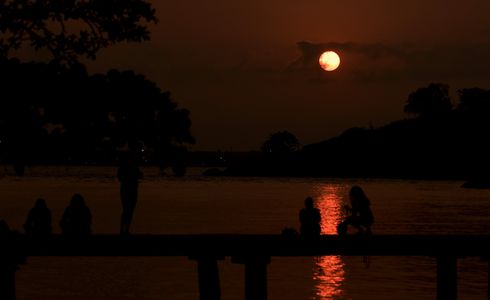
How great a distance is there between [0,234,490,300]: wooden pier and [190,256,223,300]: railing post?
0.29ft

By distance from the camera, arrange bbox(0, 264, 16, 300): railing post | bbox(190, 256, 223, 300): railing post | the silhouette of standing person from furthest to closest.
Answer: the silhouette of standing person < bbox(190, 256, 223, 300): railing post < bbox(0, 264, 16, 300): railing post

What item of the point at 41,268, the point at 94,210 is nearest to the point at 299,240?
the point at 41,268

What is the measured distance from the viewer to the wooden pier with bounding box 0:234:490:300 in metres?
20.4

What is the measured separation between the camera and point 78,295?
102ft

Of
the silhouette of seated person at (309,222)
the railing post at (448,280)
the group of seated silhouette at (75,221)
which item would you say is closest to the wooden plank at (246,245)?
the railing post at (448,280)

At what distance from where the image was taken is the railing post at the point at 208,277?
22.0 m

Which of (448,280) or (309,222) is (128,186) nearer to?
(309,222)

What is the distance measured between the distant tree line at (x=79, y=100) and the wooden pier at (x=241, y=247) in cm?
459

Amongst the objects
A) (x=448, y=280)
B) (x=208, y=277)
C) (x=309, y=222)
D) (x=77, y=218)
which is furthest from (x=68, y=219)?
(x=448, y=280)

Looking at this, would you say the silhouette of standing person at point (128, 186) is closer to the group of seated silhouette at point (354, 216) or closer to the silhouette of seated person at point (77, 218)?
the silhouette of seated person at point (77, 218)

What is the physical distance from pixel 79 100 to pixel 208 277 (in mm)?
7727

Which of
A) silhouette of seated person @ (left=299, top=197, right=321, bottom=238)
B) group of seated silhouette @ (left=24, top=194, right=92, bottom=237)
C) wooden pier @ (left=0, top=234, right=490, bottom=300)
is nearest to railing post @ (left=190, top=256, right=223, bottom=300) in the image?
wooden pier @ (left=0, top=234, right=490, bottom=300)

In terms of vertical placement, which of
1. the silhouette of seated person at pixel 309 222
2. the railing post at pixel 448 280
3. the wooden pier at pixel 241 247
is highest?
the silhouette of seated person at pixel 309 222

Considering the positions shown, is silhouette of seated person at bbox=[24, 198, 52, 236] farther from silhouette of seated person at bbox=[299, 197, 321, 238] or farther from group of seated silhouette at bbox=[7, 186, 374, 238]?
silhouette of seated person at bbox=[299, 197, 321, 238]
